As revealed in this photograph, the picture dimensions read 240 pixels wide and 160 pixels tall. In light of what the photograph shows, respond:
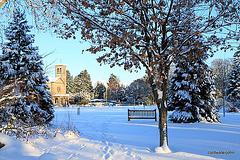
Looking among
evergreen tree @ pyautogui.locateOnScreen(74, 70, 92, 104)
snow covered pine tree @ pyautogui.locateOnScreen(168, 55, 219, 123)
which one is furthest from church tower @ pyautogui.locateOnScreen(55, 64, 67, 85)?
snow covered pine tree @ pyautogui.locateOnScreen(168, 55, 219, 123)

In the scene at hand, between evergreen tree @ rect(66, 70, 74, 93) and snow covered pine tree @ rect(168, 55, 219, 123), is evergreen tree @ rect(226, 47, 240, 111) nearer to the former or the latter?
snow covered pine tree @ rect(168, 55, 219, 123)

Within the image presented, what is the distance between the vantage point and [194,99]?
49.0ft

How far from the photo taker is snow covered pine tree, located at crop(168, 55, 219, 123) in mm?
14609

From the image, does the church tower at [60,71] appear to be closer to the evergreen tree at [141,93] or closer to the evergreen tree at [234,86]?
the evergreen tree at [141,93]

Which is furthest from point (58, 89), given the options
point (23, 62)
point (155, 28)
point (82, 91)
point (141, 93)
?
point (155, 28)

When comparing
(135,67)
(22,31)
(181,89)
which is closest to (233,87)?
(181,89)

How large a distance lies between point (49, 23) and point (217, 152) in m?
6.66

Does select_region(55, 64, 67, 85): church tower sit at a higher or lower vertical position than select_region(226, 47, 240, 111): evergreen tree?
higher

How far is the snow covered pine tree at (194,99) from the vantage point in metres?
14.6

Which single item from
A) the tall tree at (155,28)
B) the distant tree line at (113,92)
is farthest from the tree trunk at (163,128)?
the distant tree line at (113,92)

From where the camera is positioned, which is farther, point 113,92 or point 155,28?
point 113,92

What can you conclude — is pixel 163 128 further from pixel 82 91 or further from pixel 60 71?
pixel 60 71

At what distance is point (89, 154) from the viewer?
607 cm

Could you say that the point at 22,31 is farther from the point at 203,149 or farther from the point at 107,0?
the point at 203,149
